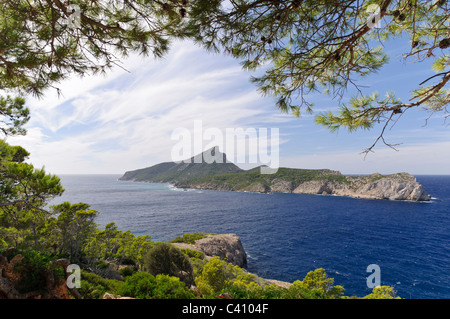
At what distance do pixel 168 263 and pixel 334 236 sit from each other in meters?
28.0

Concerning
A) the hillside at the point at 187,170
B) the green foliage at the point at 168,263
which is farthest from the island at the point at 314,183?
the green foliage at the point at 168,263

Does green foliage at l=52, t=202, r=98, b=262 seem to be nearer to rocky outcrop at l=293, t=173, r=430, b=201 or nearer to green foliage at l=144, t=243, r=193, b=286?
green foliage at l=144, t=243, r=193, b=286

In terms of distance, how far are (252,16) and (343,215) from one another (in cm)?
5073

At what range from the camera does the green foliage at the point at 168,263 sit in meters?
13.7

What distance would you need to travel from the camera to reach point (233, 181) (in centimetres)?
9800

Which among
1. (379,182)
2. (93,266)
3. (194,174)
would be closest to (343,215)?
(379,182)

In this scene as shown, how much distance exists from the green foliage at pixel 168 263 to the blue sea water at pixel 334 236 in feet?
31.6

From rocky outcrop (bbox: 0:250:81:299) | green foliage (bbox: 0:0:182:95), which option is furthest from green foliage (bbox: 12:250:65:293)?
green foliage (bbox: 0:0:182:95)

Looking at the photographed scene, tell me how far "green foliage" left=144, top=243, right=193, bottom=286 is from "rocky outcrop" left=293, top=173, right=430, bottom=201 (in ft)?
240

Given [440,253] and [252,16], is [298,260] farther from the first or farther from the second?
[252,16]

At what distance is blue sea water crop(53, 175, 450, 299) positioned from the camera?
63.6ft

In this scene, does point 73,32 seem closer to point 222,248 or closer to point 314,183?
point 222,248
